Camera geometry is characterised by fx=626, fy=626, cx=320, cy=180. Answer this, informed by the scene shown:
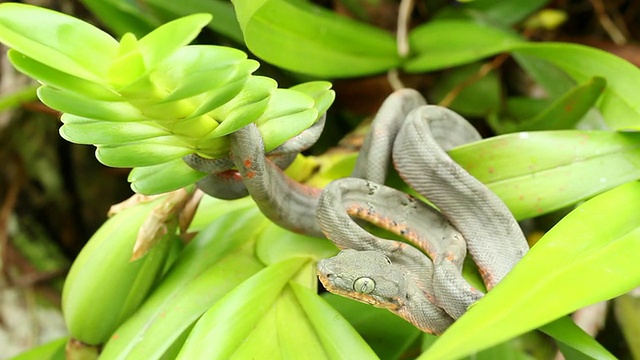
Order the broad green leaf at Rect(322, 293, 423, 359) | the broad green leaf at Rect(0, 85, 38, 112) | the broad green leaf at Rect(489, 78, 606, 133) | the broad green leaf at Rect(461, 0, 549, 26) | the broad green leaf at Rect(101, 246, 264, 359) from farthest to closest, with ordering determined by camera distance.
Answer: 1. the broad green leaf at Rect(461, 0, 549, 26)
2. the broad green leaf at Rect(0, 85, 38, 112)
3. the broad green leaf at Rect(489, 78, 606, 133)
4. the broad green leaf at Rect(322, 293, 423, 359)
5. the broad green leaf at Rect(101, 246, 264, 359)

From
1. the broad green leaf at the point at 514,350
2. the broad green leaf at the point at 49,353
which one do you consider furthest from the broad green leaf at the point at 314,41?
the broad green leaf at the point at 49,353

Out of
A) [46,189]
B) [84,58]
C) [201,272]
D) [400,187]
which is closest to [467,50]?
[400,187]

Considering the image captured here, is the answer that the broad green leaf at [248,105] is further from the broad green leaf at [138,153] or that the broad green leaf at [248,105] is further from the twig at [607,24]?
the twig at [607,24]

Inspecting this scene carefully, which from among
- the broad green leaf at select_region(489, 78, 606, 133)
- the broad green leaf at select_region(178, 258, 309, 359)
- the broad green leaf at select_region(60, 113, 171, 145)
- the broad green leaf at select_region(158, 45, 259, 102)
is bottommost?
the broad green leaf at select_region(178, 258, 309, 359)

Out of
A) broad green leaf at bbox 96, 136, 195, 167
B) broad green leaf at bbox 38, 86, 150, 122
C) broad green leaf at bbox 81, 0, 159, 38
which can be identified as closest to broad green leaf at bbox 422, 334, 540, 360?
broad green leaf at bbox 96, 136, 195, 167

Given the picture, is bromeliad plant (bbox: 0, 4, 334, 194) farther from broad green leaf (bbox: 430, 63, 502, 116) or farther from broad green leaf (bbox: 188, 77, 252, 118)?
broad green leaf (bbox: 430, 63, 502, 116)

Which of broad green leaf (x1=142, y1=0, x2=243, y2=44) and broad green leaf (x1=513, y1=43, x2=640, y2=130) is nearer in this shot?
broad green leaf (x1=513, y1=43, x2=640, y2=130)
